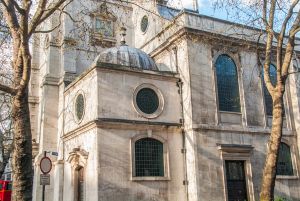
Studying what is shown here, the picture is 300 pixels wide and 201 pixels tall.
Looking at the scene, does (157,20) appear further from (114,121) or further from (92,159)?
(92,159)

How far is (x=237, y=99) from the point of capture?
19.9 m

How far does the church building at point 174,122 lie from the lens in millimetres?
17078

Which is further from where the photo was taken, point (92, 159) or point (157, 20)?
point (157, 20)

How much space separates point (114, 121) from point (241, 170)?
682 cm

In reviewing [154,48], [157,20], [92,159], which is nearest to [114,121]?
[92,159]

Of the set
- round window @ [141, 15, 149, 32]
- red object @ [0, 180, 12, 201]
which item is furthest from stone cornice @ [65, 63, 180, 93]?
red object @ [0, 180, 12, 201]

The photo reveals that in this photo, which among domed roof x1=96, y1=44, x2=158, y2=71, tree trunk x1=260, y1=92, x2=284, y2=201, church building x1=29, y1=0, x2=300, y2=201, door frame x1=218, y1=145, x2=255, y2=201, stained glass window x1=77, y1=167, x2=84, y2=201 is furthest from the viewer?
domed roof x1=96, y1=44, x2=158, y2=71

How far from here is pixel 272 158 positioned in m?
12.1

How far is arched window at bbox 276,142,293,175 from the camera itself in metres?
20.1

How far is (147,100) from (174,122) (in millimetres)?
A: 1690

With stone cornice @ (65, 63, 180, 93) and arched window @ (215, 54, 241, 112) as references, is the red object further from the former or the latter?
arched window @ (215, 54, 241, 112)

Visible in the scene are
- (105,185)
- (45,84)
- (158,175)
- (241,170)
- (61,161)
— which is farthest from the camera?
(45,84)

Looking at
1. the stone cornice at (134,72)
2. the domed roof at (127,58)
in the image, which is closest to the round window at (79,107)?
the stone cornice at (134,72)

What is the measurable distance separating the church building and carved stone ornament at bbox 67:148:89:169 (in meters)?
0.05
